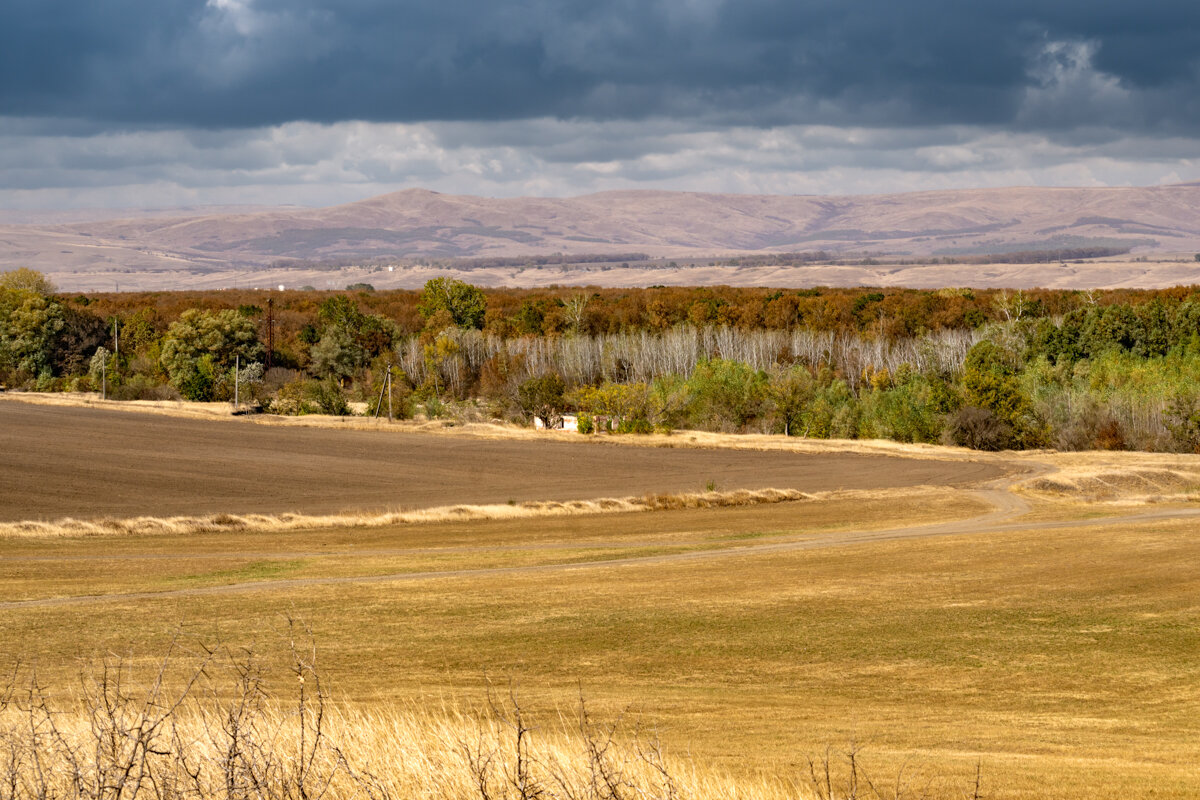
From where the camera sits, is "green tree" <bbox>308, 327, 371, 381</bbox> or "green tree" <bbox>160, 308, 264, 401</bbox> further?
"green tree" <bbox>308, 327, 371, 381</bbox>

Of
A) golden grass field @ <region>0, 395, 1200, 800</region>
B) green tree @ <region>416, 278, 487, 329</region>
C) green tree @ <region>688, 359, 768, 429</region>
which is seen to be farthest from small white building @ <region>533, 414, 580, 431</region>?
green tree @ <region>416, 278, 487, 329</region>

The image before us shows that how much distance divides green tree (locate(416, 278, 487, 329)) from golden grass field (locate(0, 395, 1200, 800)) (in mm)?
80318

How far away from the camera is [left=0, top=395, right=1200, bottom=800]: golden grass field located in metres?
13.1

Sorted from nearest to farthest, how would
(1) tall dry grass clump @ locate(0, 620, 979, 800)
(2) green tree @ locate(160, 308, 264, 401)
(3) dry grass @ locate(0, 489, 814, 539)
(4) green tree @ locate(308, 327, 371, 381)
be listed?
(1) tall dry grass clump @ locate(0, 620, 979, 800) < (3) dry grass @ locate(0, 489, 814, 539) < (2) green tree @ locate(160, 308, 264, 401) < (4) green tree @ locate(308, 327, 371, 381)

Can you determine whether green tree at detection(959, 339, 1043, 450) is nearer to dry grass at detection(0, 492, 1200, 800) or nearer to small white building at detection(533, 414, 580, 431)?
small white building at detection(533, 414, 580, 431)

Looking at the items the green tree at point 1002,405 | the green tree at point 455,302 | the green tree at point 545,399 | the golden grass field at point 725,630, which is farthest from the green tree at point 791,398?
the green tree at point 455,302

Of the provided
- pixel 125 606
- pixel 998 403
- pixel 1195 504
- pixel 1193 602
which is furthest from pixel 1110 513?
pixel 125 606

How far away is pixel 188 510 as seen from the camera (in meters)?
54.6

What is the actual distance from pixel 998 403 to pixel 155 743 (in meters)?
75.1

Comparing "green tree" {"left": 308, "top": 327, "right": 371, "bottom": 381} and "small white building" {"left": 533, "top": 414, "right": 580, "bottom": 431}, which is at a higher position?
"green tree" {"left": 308, "top": 327, "right": 371, "bottom": 381}

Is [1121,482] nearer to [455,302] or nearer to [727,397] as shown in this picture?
[727,397]

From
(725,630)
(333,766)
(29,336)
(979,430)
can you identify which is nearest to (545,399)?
(979,430)

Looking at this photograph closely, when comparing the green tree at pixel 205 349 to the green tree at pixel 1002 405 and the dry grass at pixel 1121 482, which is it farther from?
the dry grass at pixel 1121 482

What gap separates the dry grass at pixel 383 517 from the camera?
45.7m
